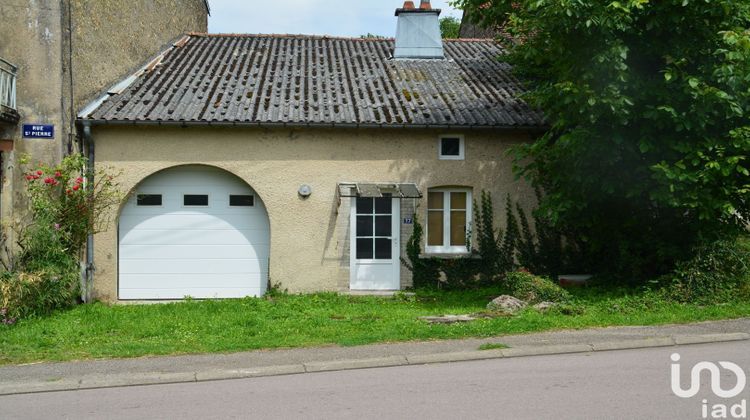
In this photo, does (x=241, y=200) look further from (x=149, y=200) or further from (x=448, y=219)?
(x=448, y=219)

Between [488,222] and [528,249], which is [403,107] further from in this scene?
[528,249]

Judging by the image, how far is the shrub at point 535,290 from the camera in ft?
39.7

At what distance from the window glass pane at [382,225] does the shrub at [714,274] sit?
5.35 m

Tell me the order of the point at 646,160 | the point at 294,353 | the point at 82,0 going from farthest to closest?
the point at 82,0
the point at 646,160
the point at 294,353

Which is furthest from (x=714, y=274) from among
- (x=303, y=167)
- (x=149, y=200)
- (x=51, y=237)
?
(x=51, y=237)

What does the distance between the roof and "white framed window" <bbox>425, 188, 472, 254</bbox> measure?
1551mm

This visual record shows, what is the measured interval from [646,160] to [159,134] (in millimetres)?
8797

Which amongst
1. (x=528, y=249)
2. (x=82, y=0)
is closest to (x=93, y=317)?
(x=82, y=0)

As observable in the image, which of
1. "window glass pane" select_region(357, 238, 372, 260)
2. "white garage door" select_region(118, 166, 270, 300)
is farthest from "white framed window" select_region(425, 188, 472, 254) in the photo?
→ "white garage door" select_region(118, 166, 270, 300)

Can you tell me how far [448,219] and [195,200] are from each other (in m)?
5.06

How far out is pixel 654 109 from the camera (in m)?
11.2

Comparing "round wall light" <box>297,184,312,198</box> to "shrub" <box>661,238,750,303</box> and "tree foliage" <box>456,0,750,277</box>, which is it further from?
"shrub" <box>661,238,750,303</box>

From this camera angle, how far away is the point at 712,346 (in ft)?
29.9

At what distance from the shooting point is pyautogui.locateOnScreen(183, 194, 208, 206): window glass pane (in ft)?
47.8
